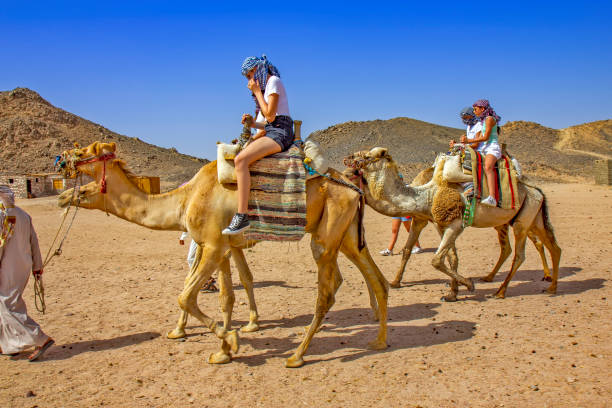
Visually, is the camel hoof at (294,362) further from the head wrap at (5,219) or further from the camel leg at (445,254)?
the head wrap at (5,219)

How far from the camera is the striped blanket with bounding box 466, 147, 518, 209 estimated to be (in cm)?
790

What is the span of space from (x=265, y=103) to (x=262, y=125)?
12.3 inches

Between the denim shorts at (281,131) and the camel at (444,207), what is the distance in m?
2.09

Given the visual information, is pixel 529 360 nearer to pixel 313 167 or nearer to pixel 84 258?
pixel 313 167

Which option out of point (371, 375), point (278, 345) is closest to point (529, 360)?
point (371, 375)

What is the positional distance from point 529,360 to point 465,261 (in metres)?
5.88

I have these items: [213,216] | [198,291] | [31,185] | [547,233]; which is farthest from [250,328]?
[31,185]

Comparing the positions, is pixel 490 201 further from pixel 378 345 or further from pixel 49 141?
pixel 49 141

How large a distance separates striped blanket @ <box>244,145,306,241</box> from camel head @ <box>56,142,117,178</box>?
1.83 m

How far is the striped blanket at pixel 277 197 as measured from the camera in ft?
17.4

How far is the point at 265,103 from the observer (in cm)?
527

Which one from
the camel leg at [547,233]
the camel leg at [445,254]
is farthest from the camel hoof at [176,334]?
the camel leg at [547,233]

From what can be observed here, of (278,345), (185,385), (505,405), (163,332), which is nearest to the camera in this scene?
(505,405)

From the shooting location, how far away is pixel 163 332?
6.60 m
